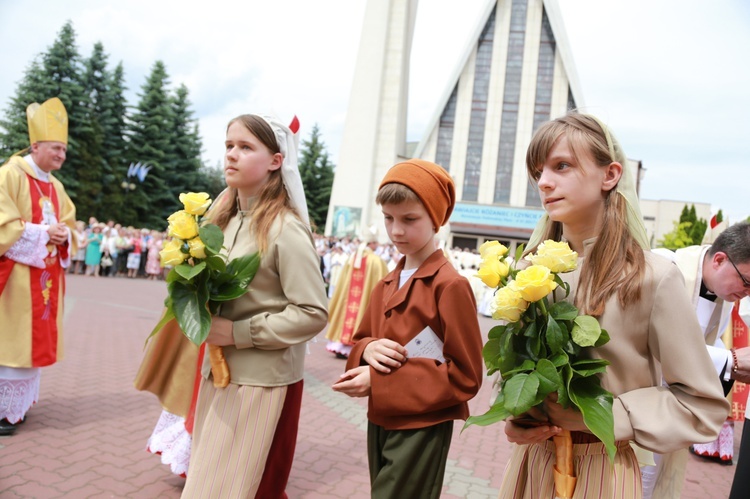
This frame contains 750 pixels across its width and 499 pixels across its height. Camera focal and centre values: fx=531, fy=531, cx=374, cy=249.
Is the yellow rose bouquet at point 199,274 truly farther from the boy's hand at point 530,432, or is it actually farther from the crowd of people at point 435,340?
the boy's hand at point 530,432

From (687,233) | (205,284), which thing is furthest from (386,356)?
(687,233)

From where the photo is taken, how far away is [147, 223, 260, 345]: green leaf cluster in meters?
2.06

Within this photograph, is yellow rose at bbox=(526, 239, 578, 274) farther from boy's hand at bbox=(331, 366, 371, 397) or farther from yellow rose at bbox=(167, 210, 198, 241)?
yellow rose at bbox=(167, 210, 198, 241)

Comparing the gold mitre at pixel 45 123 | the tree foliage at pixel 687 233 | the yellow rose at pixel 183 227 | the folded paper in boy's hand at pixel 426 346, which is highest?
the tree foliage at pixel 687 233

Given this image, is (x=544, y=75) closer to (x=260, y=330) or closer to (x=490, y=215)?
(x=490, y=215)

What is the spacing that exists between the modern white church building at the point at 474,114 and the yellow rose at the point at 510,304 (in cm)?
3355

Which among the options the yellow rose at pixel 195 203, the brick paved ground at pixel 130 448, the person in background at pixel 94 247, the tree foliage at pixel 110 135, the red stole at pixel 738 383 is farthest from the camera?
the tree foliage at pixel 110 135

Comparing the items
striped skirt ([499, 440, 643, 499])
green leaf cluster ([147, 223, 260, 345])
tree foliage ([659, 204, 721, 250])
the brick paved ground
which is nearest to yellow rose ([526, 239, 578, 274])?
striped skirt ([499, 440, 643, 499])

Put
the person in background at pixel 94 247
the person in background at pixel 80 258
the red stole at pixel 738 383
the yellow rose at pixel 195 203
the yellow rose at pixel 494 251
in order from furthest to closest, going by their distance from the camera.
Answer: the person in background at pixel 94 247, the person in background at pixel 80 258, the red stole at pixel 738 383, the yellow rose at pixel 195 203, the yellow rose at pixel 494 251

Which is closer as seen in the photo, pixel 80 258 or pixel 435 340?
pixel 435 340

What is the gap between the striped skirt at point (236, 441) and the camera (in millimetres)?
2104

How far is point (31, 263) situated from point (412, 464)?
3.98 meters

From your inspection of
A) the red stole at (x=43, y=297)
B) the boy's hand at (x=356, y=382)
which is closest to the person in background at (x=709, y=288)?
the boy's hand at (x=356, y=382)

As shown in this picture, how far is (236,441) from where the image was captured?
217 centimetres
